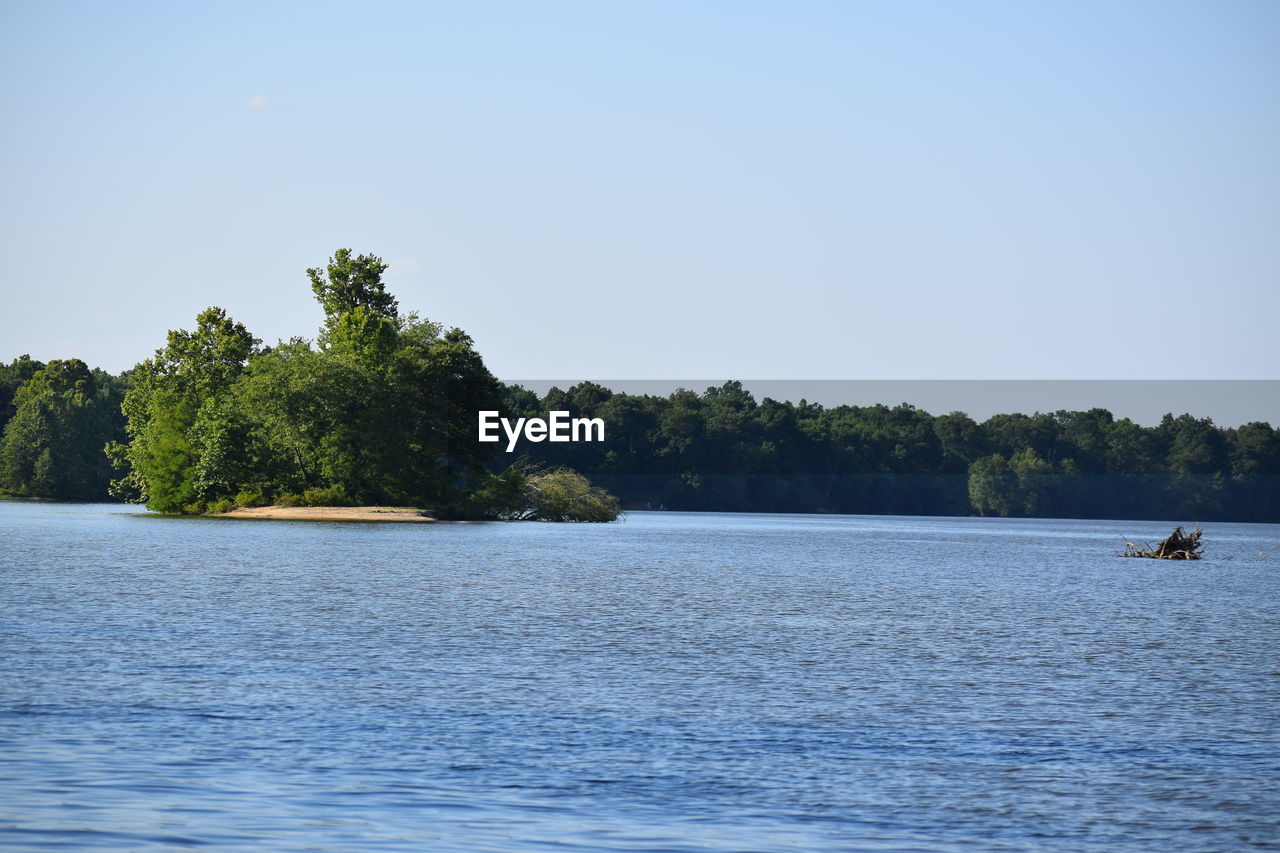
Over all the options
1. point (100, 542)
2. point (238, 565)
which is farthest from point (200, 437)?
point (238, 565)

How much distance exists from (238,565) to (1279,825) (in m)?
40.0

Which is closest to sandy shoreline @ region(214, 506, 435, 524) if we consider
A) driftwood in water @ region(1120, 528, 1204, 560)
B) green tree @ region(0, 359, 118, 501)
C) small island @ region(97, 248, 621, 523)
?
small island @ region(97, 248, 621, 523)

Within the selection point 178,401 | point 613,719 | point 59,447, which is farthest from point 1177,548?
point 59,447

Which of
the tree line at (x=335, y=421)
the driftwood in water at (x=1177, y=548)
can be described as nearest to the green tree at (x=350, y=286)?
the tree line at (x=335, y=421)

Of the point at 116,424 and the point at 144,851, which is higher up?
the point at 116,424

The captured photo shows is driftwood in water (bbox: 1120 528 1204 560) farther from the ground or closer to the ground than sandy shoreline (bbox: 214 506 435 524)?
closer to the ground

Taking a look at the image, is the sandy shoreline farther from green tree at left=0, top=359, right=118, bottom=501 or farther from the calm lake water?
green tree at left=0, top=359, right=118, bottom=501

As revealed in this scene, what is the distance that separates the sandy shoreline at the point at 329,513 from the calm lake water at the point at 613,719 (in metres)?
56.4

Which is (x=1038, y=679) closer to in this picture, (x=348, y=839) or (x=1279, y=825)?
(x=1279, y=825)

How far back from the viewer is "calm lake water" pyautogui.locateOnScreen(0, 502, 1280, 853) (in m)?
13.6

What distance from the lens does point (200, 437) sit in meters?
101

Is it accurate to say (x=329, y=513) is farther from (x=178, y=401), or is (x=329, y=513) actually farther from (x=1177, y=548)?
(x=1177, y=548)

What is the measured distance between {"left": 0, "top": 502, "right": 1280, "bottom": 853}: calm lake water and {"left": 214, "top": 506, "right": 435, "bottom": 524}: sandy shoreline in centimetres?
5643

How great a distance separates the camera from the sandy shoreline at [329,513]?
99000 millimetres
